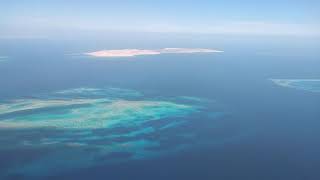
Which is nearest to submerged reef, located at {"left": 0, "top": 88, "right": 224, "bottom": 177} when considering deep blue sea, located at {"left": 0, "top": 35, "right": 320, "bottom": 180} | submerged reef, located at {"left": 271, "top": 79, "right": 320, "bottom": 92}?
deep blue sea, located at {"left": 0, "top": 35, "right": 320, "bottom": 180}

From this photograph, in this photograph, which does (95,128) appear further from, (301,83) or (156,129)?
(301,83)

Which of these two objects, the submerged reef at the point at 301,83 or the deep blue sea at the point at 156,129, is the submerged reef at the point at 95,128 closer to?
the deep blue sea at the point at 156,129

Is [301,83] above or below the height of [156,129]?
above

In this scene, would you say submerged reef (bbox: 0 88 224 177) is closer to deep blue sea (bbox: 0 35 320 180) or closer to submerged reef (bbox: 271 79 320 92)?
deep blue sea (bbox: 0 35 320 180)

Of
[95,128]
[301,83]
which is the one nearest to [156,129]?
[95,128]

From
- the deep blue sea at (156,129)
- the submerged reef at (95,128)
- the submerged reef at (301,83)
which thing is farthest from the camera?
the submerged reef at (301,83)

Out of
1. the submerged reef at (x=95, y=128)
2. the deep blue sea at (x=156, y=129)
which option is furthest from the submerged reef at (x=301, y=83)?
the submerged reef at (x=95, y=128)
